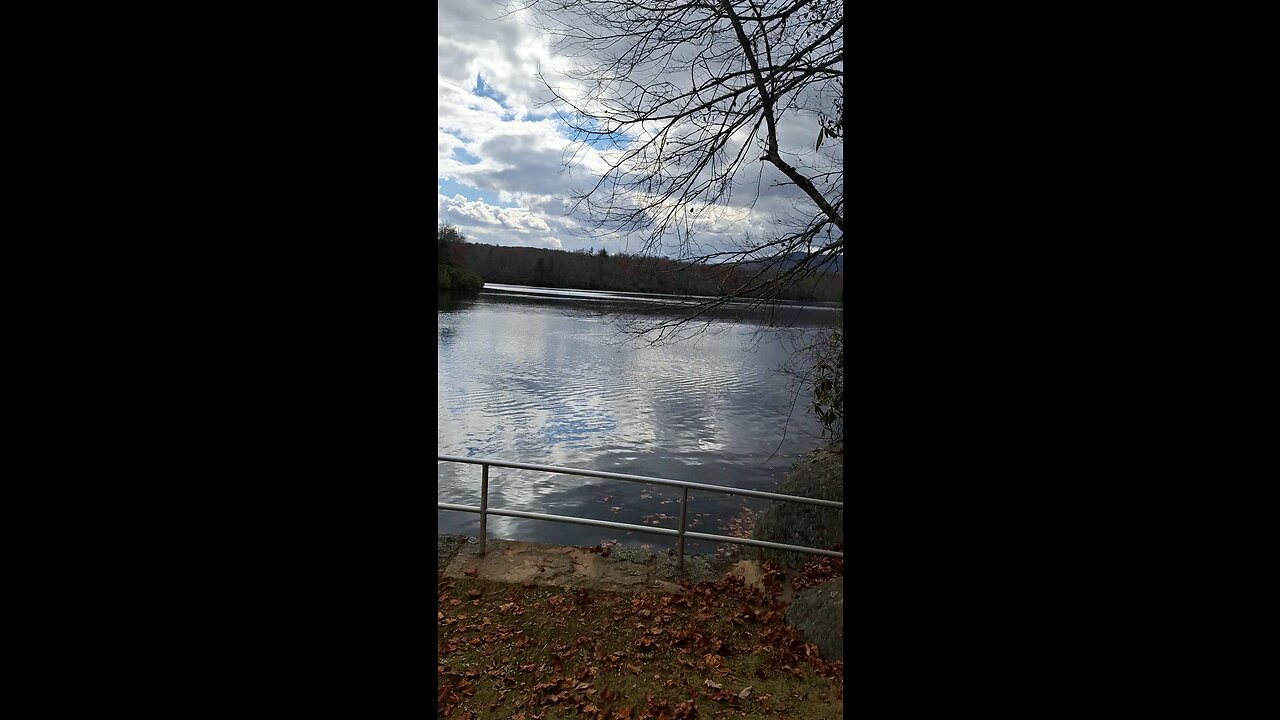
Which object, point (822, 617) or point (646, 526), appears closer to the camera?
point (646, 526)

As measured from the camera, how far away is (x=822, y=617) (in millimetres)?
5391

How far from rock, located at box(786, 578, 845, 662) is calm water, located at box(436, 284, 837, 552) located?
93.1 inches

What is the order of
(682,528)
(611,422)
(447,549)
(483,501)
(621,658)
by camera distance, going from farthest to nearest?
(611,422)
(447,549)
(483,501)
(682,528)
(621,658)

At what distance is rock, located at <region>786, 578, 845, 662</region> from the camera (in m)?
5.13

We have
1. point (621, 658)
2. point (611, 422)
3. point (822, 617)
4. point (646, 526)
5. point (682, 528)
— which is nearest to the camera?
point (621, 658)

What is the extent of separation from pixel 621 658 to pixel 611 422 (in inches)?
745

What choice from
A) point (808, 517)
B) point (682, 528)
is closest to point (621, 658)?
point (682, 528)

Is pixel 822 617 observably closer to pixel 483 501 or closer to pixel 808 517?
pixel 808 517

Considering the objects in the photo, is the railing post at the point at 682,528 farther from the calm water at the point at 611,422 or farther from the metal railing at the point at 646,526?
the calm water at the point at 611,422
